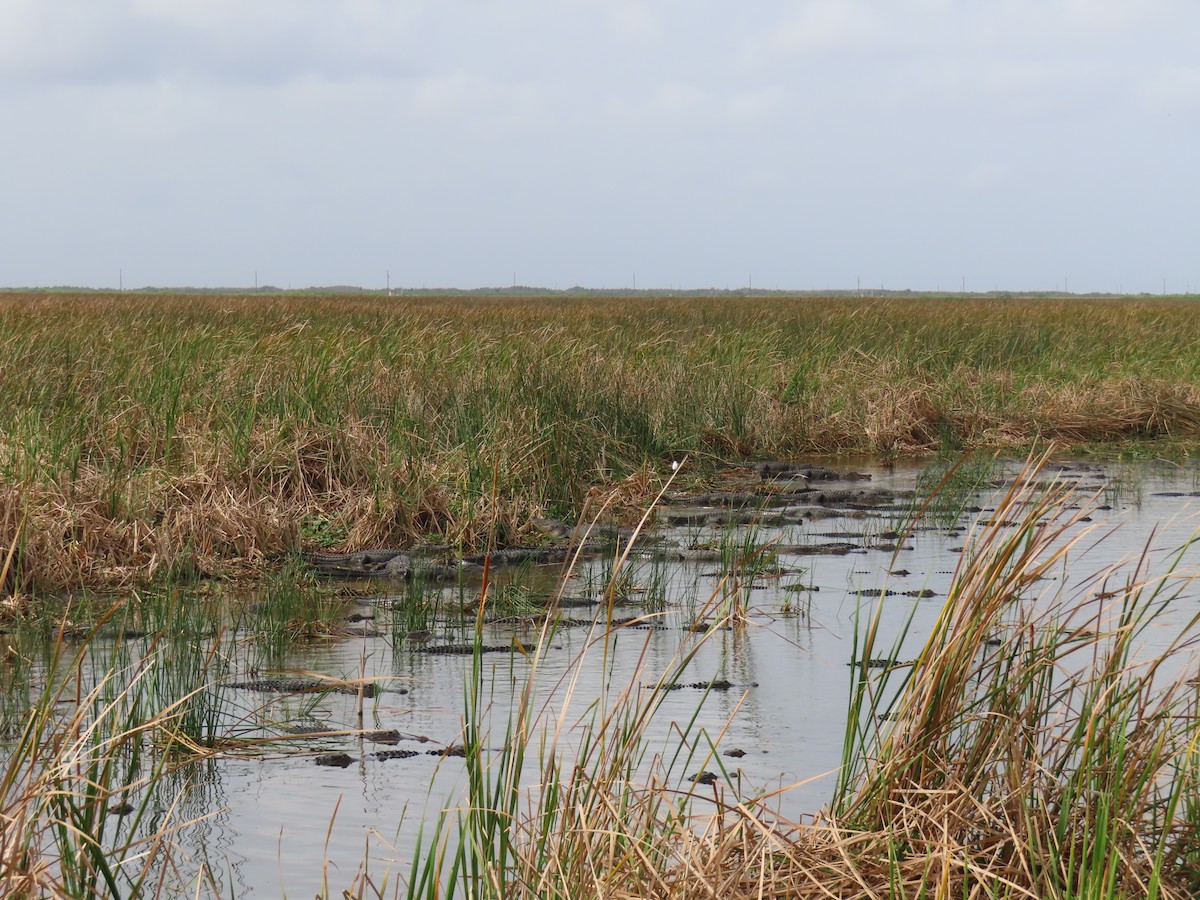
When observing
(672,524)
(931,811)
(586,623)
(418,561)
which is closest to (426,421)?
(672,524)

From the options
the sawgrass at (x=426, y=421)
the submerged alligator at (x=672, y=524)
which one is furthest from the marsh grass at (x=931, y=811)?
the submerged alligator at (x=672, y=524)

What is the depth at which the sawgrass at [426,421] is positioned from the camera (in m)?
7.89

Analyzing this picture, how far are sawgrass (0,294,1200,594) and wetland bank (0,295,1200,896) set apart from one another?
0.15ft

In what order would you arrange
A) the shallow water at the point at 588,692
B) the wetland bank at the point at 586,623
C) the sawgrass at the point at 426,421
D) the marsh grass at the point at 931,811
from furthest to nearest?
the sawgrass at the point at 426,421, the shallow water at the point at 588,692, the wetland bank at the point at 586,623, the marsh grass at the point at 931,811

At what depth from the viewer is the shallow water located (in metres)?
3.91

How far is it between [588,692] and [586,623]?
1.23m

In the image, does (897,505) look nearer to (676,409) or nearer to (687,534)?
(687,534)

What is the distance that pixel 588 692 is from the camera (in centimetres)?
541

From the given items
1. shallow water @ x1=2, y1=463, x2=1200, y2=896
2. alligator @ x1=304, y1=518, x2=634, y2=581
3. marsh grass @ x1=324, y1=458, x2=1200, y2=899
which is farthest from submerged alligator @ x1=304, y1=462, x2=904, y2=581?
marsh grass @ x1=324, y1=458, x2=1200, y2=899

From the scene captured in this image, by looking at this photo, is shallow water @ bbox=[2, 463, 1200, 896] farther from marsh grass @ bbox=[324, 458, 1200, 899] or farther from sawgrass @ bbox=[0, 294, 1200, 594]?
sawgrass @ bbox=[0, 294, 1200, 594]

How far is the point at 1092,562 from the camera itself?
25.3ft

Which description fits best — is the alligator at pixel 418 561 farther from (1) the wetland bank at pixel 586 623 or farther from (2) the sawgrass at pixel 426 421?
(2) the sawgrass at pixel 426 421

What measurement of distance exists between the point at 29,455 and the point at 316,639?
262cm

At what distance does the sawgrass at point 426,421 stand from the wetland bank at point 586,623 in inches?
1.8
